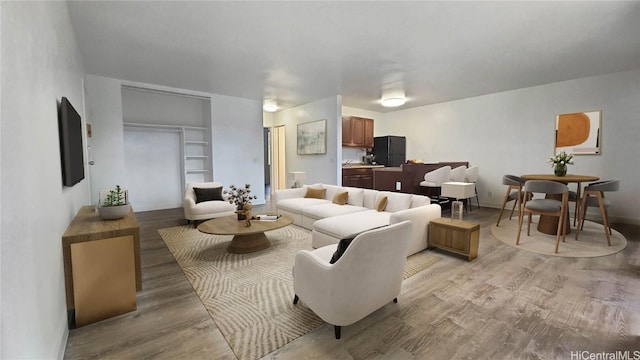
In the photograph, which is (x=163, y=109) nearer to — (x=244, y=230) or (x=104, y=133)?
(x=104, y=133)

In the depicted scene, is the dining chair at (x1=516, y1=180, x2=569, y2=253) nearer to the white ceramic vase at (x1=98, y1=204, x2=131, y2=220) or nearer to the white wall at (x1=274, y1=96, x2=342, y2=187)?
the white wall at (x1=274, y1=96, x2=342, y2=187)

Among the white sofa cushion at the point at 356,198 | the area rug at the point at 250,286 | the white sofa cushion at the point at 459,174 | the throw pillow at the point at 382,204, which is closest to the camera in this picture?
the area rug at the point at 250,286

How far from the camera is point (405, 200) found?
3.85m

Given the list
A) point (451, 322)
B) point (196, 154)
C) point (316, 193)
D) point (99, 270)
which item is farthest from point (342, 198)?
point (196, 154)

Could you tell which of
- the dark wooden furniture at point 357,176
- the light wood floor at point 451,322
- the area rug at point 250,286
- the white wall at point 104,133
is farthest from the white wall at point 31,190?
the dark wooden furniture at point 357,176

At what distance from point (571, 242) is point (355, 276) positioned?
12.8 feet

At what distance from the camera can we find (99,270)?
6.77ft

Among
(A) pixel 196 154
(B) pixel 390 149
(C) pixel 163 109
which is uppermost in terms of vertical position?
(C) pixel 163 109

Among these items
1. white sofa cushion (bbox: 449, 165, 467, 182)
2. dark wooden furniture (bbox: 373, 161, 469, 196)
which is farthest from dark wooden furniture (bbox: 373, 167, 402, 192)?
white sofa cushion (bbox: 449, 165, 467, 182)

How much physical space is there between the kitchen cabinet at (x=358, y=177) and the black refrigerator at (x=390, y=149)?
0.69 meters

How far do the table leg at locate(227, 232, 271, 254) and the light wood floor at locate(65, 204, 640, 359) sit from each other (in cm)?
70

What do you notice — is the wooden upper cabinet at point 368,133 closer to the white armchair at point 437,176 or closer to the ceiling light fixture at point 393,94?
the ceiling light fixture at point 393,94

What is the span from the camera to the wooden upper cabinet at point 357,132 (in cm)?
732

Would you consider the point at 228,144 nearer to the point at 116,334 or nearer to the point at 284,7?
the point at 284,7
